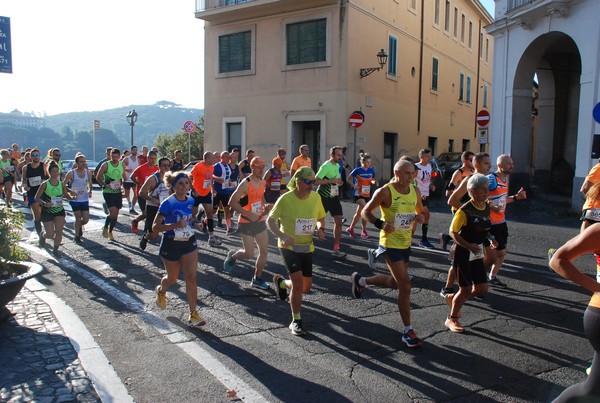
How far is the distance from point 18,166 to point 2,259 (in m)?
16.6

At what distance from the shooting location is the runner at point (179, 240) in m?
5.23

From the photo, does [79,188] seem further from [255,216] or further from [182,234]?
[182,234]

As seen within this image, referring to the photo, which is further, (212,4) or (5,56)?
(212,4)

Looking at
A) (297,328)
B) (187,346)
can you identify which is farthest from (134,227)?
(297,328)

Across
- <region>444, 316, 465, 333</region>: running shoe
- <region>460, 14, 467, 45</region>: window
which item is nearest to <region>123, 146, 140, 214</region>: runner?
<region>444, 316, 465, 333</region>: running shoe

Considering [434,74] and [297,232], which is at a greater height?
[434,74]

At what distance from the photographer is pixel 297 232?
16.9 ft

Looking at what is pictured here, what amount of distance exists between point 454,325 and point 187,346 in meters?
2.70

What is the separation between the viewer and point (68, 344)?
4.70 m

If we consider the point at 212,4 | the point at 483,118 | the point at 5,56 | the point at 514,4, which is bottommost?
the point at 483,118

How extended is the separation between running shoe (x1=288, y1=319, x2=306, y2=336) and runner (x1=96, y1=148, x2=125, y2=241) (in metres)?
6.25

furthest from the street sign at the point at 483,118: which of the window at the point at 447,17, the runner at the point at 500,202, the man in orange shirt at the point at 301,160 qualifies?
the window at the point at 447,17

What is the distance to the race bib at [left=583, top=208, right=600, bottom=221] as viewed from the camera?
5.29 metres

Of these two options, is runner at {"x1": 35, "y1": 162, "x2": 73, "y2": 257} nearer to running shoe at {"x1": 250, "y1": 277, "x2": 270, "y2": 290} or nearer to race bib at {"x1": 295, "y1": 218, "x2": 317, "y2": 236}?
running shoe at {"x1": 250, "y1": 277, "x2": 270, "y2": 290}
